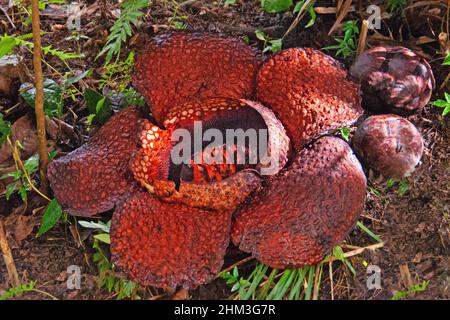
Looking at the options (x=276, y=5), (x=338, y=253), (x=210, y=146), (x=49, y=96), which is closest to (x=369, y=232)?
(x=338, y=253)

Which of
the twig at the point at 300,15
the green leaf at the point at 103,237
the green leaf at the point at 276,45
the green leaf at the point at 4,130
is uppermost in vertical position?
the twig at the point at 300,15

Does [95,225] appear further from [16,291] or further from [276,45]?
[276,45]

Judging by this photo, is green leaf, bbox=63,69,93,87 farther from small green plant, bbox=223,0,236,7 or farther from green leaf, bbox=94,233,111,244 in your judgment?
small green plant, bbox=223,0,236,7

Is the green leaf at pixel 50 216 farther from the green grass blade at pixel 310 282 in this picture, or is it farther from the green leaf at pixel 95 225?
the green grass blade at pixel 310 282

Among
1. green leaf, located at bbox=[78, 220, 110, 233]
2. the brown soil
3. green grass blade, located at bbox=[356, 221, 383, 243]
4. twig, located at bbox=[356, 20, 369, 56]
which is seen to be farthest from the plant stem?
twig, located at bbox=[356, 20, 369, 56]

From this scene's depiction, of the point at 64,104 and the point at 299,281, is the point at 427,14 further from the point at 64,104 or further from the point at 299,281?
the point at 64,104

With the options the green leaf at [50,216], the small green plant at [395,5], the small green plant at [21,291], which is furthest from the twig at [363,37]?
the small green plant at [21,291]
